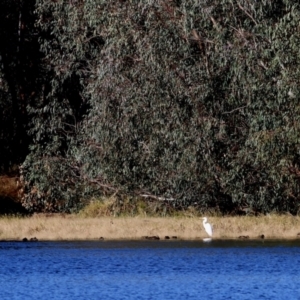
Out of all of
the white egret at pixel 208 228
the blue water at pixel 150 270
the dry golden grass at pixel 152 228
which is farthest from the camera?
the dry golden grass at pixel 152 228

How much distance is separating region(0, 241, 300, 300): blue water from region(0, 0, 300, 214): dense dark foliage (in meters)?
3.75

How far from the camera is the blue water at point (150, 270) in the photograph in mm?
20266

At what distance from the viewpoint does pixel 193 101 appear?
31.4 metres

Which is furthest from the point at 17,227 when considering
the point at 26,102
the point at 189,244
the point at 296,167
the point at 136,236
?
the point at 26,102

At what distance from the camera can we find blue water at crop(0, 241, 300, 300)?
20266 millimetres

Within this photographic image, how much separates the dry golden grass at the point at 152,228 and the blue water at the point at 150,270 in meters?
0.80

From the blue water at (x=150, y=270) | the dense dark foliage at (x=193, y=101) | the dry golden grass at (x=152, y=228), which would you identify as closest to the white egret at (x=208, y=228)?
the blue water at (x=150, y=270)

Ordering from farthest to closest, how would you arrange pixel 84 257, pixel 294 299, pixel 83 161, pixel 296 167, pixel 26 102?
pixel 26 102 → pixel 83 161 → pixel 296 167 → pixel 84 257 → pixel 294 299

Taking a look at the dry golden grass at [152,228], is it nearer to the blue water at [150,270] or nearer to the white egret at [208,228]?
the white egret at [208,228]

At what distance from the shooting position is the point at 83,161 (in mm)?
35156

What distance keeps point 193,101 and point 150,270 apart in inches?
345

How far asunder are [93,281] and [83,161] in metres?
13.2

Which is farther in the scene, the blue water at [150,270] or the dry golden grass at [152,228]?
the dry golden grass at [152,228]

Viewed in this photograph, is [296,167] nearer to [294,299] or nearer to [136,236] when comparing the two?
[136,236]
